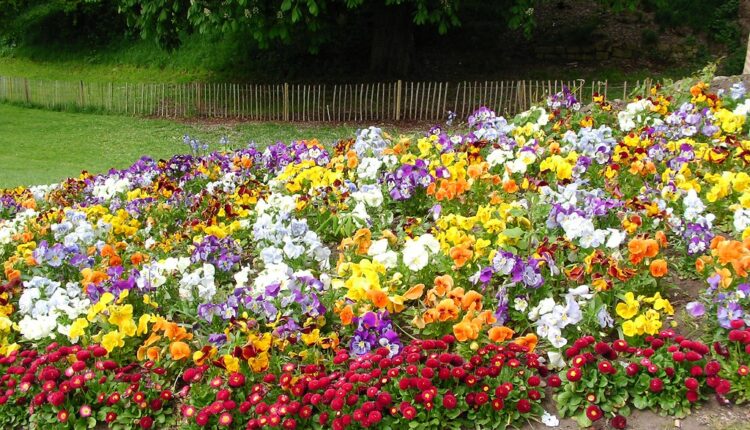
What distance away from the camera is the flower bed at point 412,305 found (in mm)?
3199

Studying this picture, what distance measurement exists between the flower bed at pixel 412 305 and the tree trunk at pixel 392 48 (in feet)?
46.5

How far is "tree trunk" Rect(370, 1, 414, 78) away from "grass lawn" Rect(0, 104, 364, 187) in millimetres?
3699

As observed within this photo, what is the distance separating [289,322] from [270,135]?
40.5 ft

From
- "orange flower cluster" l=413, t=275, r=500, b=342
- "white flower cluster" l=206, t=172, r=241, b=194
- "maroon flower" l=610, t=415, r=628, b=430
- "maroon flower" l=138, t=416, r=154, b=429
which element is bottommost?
"maroon flower" l=138, t=416, r=154, b=429

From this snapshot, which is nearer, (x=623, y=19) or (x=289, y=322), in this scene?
(x=289, y=322)

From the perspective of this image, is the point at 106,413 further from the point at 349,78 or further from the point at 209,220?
the point at 349,78

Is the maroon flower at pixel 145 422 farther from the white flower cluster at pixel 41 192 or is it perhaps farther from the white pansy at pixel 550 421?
the white flower cluster at pixel 41 192

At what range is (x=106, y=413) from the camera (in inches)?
134

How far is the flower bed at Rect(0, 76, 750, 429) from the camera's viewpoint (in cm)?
320

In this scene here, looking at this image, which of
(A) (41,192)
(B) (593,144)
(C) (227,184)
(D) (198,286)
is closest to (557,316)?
(D) (198,286)

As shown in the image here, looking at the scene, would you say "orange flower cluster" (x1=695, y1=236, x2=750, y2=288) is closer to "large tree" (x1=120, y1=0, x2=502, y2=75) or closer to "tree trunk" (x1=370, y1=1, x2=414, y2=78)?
"large tree" (x1=120, y1=0, x2=502, y2=75)

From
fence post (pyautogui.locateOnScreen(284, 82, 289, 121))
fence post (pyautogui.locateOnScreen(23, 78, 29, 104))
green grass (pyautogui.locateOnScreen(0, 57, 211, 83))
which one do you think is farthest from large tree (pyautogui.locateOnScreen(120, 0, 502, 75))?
fence post (pyautogui.locateOnScreen(23, 78, 29, 104))

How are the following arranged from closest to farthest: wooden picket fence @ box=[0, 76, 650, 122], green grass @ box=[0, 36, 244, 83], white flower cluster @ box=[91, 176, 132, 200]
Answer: white flower cluster @ box=[91, 176, 132, 200] → wooden picket fence @ box=[0, 76, 650, 122] → green grass @ box=[0, 36, 244, 83]

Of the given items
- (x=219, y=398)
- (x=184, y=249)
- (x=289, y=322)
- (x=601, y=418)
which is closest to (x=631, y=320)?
(x=601, y=418)
